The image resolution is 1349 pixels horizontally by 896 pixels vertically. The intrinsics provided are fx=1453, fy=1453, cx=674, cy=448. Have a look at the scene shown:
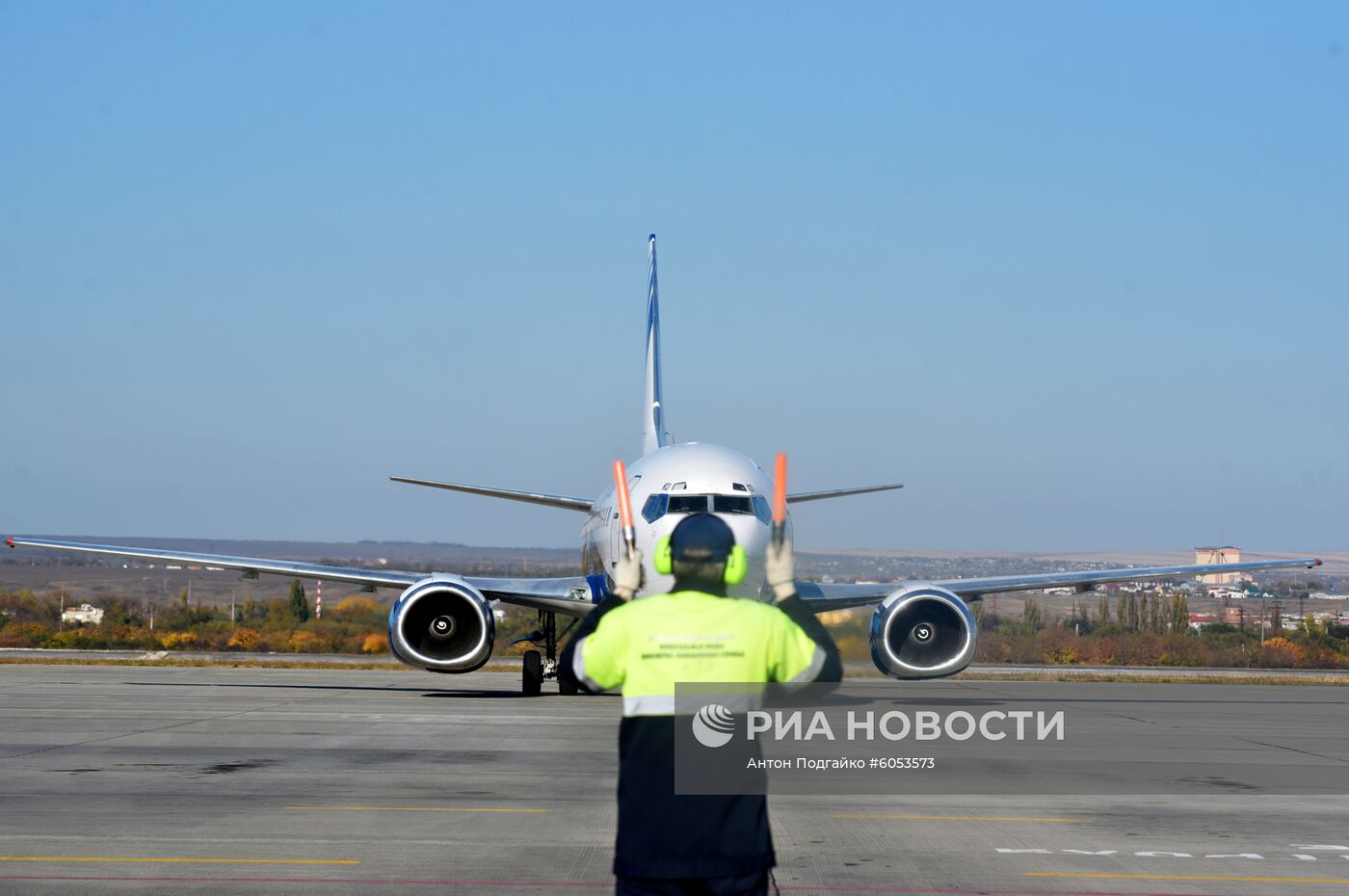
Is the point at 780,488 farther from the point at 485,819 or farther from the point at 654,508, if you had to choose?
the point at 654,508

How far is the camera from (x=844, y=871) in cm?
886

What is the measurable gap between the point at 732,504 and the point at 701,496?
16.6 inches

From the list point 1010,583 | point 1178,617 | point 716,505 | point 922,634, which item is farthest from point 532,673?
point 1178,617

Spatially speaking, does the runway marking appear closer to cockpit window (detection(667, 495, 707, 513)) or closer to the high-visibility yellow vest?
the high-visibility yellow vest

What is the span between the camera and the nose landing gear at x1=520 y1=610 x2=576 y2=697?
84.2 feet

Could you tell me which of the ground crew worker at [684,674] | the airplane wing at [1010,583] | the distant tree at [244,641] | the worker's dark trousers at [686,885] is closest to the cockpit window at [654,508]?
the airplane wing at [1010,583]

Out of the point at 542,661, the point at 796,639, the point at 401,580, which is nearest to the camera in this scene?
the point at 796,639

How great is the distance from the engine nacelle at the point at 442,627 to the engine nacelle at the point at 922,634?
601cm

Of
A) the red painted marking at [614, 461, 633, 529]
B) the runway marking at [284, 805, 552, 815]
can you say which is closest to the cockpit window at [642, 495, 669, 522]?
the runway marking at [284, 805, 552, 815]

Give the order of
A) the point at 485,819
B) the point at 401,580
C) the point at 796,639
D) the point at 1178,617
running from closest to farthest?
the point at 796,639 → the point at 485,819 → the point at 401,580 → the point at 1178,617

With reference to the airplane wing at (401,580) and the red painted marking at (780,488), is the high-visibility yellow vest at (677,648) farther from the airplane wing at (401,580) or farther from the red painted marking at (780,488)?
the airplane wing at (401,580)

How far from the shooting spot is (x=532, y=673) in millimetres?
25641

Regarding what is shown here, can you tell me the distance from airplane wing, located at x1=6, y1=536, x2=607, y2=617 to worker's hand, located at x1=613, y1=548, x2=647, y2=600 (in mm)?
17377

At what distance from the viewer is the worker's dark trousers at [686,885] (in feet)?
16.5
